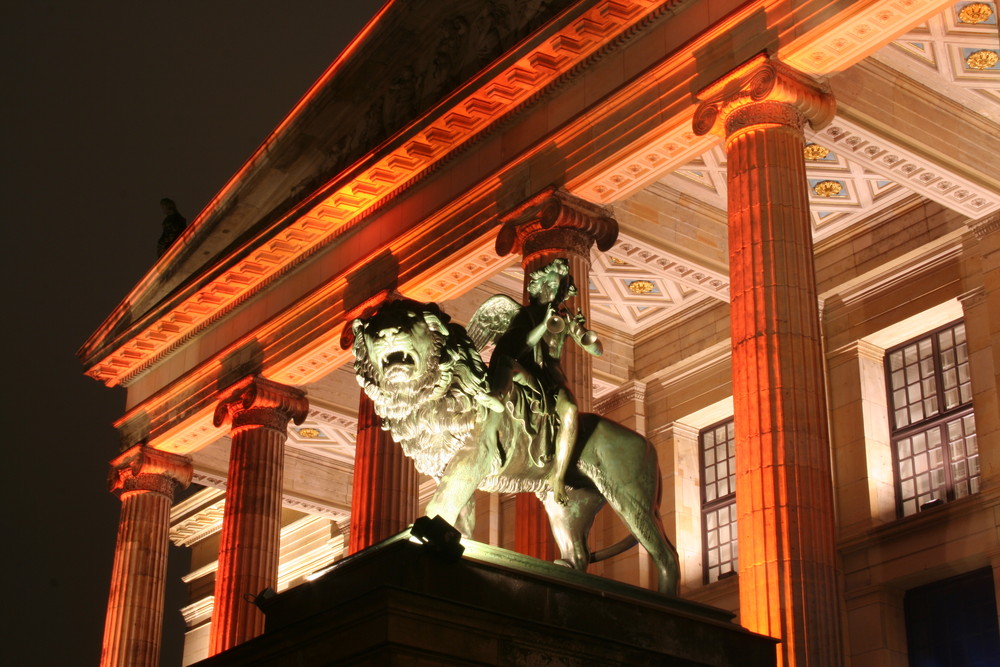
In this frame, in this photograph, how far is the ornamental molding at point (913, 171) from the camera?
21406 millimetres

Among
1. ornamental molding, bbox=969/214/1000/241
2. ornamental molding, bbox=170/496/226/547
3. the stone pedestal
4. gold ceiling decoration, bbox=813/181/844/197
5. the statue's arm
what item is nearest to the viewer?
the stone pedestal

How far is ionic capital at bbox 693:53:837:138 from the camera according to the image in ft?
58.3

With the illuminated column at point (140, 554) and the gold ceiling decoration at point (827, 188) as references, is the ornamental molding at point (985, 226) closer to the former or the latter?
the gold ceiling decoration at point (827, 188)

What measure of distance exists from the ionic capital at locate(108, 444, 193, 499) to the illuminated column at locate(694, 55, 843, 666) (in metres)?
15.5

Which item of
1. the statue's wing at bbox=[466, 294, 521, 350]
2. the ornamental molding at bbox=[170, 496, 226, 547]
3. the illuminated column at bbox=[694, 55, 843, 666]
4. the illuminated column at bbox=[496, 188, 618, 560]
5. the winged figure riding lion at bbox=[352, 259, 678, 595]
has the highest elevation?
the ornamental molding at bbox=[170, 496, 226, 547]

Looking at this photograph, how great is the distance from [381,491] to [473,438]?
14.2 m

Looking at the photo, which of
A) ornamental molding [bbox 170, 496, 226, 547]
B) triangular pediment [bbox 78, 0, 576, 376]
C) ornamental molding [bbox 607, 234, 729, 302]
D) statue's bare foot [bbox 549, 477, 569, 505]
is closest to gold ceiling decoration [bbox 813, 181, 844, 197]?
ornamental molding [bbox 607, 234, 729, 302]

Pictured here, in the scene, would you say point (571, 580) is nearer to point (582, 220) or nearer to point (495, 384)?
point (495, 384)

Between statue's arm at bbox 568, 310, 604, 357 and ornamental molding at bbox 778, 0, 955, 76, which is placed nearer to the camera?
statue's arm at bbox 568, 310, 604, 357

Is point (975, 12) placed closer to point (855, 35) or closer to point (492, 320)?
point (855, 35)

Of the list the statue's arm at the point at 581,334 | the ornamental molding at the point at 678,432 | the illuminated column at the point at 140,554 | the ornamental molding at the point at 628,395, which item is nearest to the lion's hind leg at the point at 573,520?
the statue's arm at the point at 581,334

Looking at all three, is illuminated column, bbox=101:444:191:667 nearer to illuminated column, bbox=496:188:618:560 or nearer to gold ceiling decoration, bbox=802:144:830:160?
illuminated column, bbox=496:188:618:560

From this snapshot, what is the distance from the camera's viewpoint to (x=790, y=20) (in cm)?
1789

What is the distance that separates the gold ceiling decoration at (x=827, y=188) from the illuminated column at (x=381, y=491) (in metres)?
7.65
